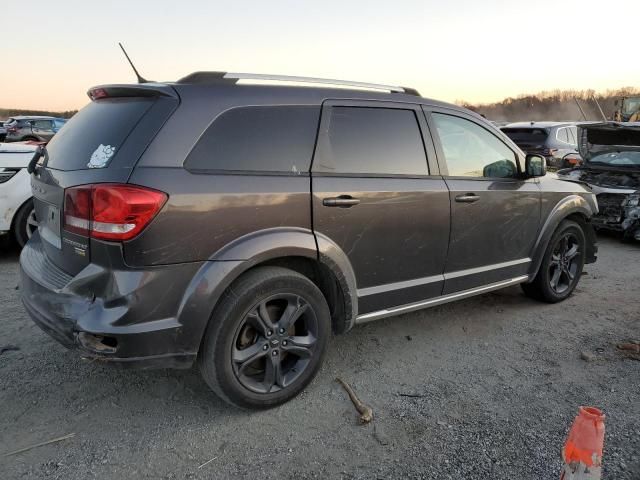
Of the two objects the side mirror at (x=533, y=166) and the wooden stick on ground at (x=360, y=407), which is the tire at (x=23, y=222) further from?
the side mirror at (x=533, y=166)

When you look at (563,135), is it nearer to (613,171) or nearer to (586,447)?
(613,171)

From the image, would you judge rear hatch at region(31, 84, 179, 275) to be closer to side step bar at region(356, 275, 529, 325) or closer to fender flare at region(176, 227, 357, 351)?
fender flare at region(176, 227, 357, 351)

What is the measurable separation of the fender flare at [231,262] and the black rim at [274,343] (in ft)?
0.77

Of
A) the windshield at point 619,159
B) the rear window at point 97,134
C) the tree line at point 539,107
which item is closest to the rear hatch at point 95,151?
the rear window at point 97,134

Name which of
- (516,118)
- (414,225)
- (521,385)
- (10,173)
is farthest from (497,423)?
(516,118)

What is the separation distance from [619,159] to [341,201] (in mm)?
6829

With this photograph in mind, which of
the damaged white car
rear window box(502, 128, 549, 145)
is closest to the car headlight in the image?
the damaged white car

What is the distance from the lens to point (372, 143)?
3369 mm

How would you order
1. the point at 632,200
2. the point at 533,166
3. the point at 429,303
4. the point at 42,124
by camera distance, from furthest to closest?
the point at 42,124 < the point at 632,200 < the point at 533,166 < the point at 429,303

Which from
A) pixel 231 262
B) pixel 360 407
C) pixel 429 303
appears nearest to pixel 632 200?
pixel 429 303

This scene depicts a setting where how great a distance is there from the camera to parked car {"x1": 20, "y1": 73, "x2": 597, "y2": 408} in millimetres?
2527

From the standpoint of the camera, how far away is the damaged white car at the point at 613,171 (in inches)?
290

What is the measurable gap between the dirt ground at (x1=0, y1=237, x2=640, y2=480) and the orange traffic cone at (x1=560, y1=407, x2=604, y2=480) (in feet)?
2.10

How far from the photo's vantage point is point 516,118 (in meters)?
46.9
